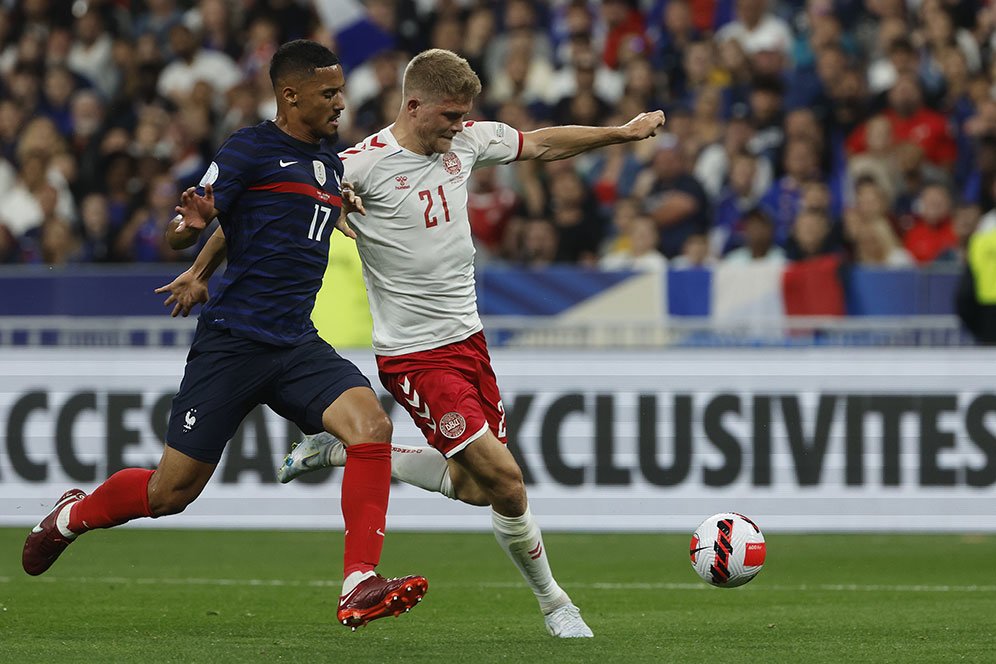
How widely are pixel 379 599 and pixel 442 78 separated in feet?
7.31

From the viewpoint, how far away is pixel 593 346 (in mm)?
13336

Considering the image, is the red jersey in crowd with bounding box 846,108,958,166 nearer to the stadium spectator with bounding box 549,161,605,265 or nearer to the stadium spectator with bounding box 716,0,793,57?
the stadium spectator with bounding box 716,0,793,57

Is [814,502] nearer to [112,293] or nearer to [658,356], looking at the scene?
[658,356]

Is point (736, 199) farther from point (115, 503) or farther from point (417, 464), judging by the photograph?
point (115, 503)

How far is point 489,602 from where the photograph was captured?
8.81m

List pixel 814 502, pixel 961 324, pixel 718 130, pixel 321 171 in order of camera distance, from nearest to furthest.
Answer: pixel 321 171 → pixel 814 502 → pixel 961 324 → pixel 718 130

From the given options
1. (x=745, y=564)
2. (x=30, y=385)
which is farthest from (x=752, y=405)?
(x=30, y=385)

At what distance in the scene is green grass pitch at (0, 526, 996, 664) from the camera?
685cm

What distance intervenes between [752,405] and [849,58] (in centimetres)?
531

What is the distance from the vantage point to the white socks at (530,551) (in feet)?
24.2

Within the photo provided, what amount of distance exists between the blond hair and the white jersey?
31 centimetres

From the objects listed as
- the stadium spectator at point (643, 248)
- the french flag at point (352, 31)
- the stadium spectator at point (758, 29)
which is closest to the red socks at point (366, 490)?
the stadium spectator at point (643, 248)

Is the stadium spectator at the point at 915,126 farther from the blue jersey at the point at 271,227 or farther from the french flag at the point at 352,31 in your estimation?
the blue jersey at the point at 271,227

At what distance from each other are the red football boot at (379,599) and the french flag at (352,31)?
11754 millimetres
